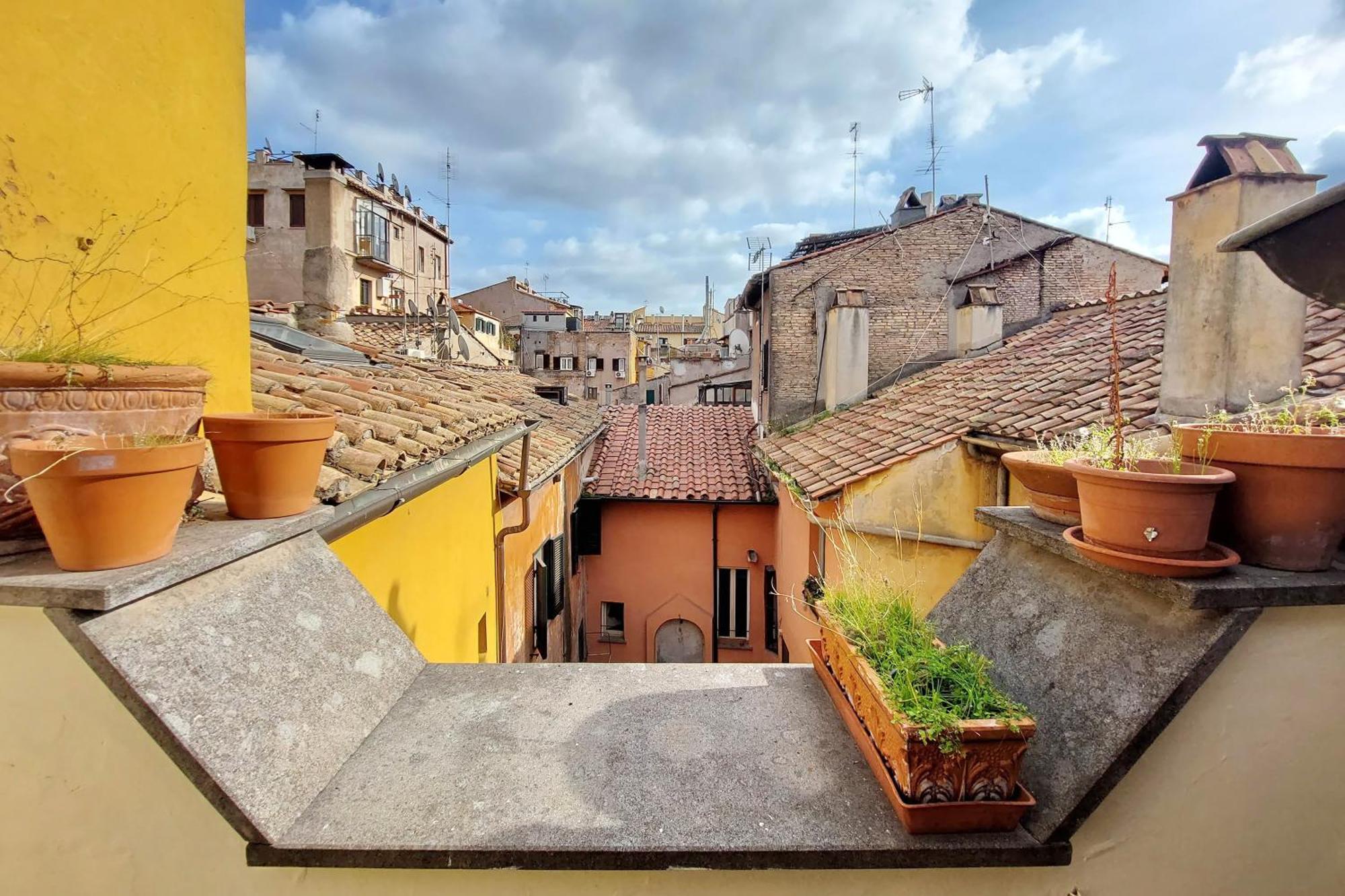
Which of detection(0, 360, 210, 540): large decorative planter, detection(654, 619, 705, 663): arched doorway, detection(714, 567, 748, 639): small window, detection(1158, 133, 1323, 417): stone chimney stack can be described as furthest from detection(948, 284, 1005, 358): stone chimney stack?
detection(0, 360, 210, 540): large decorative planter

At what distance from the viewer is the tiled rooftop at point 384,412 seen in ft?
8.91

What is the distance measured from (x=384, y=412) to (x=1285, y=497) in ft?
13.4

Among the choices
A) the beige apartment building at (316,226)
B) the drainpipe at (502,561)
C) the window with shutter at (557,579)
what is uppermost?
the beige apartment building at (316,226)

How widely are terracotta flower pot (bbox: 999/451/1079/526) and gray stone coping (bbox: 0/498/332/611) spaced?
96.4 inches

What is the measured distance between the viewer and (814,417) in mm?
11734

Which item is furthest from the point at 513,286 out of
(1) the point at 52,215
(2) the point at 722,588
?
(1) the point at 52,215

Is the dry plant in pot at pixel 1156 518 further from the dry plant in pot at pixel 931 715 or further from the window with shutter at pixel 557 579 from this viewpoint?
the window with shutter at pixel 557 579

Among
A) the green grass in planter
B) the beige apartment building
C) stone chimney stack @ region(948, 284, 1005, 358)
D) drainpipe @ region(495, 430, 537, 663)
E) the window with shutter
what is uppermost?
the beige apartment building

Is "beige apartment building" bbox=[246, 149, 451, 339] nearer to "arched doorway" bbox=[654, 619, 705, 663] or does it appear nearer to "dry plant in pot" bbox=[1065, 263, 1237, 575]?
"arched doorway" bbox=[654, 619, 705, 663]

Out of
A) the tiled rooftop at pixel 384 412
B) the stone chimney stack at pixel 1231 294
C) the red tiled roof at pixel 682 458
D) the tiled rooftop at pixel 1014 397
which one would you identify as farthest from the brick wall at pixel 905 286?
the stone chimney stack at pixel 1231 294

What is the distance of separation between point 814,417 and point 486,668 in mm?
10235

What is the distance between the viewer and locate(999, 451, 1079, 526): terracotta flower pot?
1.96m

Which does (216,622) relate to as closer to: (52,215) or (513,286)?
(52,215)

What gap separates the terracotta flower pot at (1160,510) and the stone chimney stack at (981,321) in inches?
429
